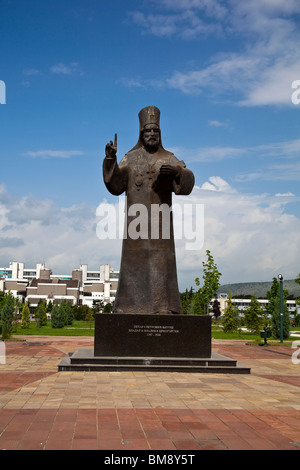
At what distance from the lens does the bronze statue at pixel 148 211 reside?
10.2 meters

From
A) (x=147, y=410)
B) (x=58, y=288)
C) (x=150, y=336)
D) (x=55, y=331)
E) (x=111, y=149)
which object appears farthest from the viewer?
(x=58, y=288)

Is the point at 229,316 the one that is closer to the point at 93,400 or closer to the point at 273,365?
the point at 273,365

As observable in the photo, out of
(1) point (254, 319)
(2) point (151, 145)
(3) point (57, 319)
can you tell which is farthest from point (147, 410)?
(3) point (57, 319)

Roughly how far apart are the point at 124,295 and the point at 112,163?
290 cm

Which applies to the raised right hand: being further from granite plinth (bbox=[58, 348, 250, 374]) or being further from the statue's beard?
granite plinth (bbox=[58, 348, 250, 374])

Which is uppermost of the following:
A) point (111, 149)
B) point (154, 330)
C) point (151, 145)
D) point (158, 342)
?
point (151, 145)

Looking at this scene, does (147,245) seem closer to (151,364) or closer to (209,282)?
(151,364)

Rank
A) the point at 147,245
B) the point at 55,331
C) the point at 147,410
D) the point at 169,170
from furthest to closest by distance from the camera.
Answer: the point at 55,331, the point at 147,245, the point at 169,170, the point at 147,410

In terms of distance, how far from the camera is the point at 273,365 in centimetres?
1188

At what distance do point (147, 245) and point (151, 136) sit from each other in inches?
97.7

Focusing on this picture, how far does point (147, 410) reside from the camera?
237 inches

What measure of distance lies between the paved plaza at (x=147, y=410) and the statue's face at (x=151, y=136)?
5.02 metres

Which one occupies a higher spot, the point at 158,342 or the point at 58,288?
the point at 58,288
